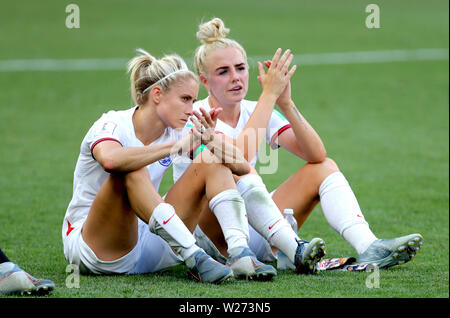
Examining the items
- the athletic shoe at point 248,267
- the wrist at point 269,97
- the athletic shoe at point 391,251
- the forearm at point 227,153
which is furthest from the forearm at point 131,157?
the athletic shoe at point 391,251

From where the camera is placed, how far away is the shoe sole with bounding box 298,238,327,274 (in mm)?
4250

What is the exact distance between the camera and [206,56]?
496 centimetres

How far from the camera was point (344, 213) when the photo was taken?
182 inches

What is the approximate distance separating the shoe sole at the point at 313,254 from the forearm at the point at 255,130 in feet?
2.29

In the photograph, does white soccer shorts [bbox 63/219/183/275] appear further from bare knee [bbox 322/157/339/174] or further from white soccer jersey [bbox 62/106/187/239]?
bare knee [bbox 322/157/339/174]

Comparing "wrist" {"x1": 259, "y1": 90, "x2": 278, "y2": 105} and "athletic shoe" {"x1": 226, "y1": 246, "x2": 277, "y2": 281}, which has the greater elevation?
"wrist" {"x1": 259, "y1": 90, "x2": 278, "y2": 105}

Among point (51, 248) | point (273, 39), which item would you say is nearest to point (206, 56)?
point (51, 248)

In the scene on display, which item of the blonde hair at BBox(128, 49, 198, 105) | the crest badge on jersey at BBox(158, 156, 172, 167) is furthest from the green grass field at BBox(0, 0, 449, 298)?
the blonde hair at BBox(128, 49, 198, 105)

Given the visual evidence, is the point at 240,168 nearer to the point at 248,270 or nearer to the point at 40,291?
the point at 248,270

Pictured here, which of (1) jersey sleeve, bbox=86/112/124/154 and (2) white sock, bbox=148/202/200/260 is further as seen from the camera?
(1) jersey sleeve, bbox=86/112/124/154

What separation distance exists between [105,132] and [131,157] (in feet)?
1.08

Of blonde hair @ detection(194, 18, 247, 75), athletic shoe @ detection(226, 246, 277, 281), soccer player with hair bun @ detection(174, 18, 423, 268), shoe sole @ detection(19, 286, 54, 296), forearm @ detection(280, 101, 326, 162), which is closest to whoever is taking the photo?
shoe sole @ detection(19, 286, 54, 296)

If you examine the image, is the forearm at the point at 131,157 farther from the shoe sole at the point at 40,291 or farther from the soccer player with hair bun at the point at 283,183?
the shoe sole at the point at 40,291
